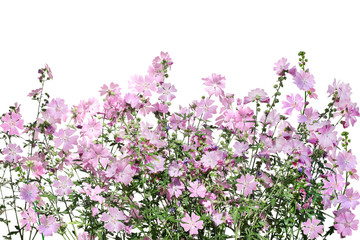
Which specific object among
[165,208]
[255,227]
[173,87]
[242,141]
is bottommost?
[255,227]

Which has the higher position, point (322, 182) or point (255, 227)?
point (322, 182)

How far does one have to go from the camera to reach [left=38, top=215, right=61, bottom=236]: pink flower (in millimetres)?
3141

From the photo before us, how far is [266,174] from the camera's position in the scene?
317cm

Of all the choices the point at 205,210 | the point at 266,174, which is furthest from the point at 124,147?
the point at 266,174

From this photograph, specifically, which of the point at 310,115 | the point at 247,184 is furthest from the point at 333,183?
the point at 247,184

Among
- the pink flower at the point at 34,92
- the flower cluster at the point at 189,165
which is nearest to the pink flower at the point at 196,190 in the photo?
the flower cluster at the point at 189,165

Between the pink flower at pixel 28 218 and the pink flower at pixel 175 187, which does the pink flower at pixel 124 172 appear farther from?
the pink flower at pixel 28 218

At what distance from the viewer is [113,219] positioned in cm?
302

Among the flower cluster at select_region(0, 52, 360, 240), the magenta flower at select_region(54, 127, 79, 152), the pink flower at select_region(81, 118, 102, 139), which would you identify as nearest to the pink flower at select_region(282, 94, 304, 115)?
the flower cluster at select_region(0, 52, 360, 240)

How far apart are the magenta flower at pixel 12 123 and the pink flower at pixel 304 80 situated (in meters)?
1.57

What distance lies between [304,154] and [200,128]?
0.60m

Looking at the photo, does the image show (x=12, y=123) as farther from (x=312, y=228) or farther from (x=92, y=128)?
(x=312, y=228)

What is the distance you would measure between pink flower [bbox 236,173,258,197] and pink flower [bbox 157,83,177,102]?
0.61 meters

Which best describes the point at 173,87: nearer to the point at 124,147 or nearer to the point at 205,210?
the point at 124,147
